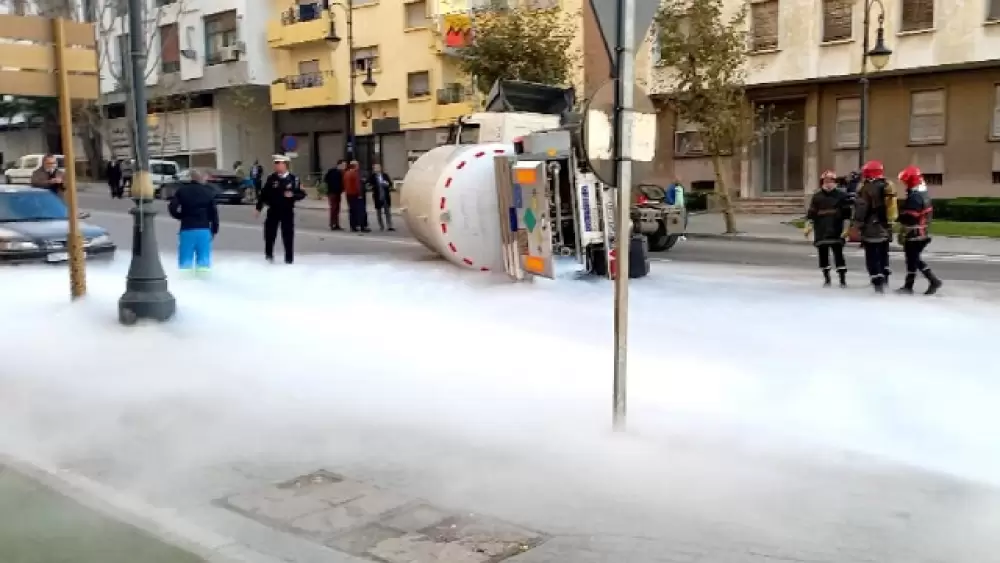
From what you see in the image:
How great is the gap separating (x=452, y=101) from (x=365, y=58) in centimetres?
523

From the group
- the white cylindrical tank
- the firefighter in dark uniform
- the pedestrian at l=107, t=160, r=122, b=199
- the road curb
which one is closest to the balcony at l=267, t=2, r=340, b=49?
A: the pedestrian at l=107, t=160, r=122, b=199

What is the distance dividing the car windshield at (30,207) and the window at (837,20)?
22.0m

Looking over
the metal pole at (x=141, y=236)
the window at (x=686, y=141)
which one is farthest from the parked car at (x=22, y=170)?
the metal pole at (x=141, y=236)

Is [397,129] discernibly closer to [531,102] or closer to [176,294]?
[531,102]

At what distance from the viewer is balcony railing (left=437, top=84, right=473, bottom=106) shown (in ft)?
118

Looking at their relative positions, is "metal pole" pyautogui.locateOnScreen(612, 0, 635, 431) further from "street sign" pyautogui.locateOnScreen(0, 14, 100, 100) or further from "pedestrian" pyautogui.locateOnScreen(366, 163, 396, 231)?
"pedestrian" pyautogui.locateOnScreen(366, 163, 396, 231)

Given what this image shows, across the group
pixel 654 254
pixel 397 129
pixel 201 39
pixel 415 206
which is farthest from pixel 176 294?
pixel 201 39

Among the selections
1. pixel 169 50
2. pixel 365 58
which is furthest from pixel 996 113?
pixel 169 50

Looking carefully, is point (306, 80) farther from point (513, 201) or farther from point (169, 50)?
point (513, 201)

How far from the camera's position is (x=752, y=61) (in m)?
29.2

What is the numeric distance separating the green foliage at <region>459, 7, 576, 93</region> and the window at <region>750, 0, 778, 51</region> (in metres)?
6.27

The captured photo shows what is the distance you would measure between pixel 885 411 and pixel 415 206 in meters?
9.04

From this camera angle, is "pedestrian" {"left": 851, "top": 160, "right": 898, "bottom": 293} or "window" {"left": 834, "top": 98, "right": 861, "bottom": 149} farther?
"window" {"left": 834, "top": 98, "right": 861, "bottom": 149}

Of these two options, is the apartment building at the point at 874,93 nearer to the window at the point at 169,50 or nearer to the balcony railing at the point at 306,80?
the balcony railing at the point at 306,80
